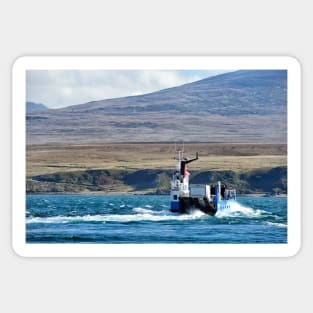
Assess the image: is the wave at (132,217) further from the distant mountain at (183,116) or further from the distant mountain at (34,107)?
the distant mountain at (34,107)

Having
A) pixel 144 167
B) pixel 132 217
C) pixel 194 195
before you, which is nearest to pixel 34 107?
pixel 144 167

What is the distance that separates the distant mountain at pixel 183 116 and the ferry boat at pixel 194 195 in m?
0.31

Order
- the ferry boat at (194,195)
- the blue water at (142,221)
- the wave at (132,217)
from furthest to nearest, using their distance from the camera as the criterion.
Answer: the ferry boat at (194,195) < the wave at (132,217) < the blue water at (142,221)

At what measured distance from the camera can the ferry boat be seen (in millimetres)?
10383

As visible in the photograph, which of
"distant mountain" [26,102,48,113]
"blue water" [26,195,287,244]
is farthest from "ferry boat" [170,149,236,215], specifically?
"distant mountain" [26,102,48,113]

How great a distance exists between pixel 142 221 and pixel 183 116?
0.93 metres

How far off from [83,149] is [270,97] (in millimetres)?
1589

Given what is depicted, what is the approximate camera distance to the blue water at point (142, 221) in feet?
32.9

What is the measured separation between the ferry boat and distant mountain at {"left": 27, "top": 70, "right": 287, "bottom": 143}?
1.01ft

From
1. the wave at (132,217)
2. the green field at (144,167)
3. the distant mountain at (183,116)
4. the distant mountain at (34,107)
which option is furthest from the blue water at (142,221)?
the distant mountain at (34,107)

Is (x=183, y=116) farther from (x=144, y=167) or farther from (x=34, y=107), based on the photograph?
(x=34, y=107)
